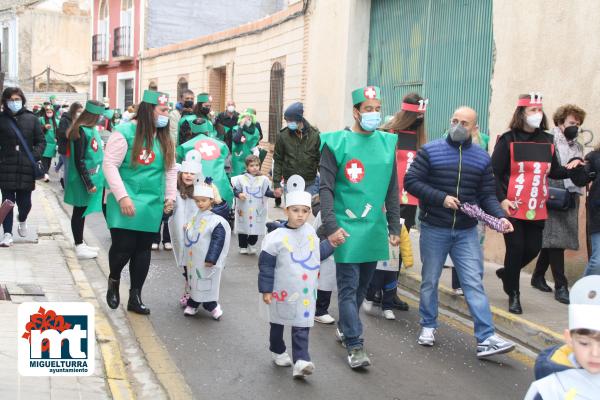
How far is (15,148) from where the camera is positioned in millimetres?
9219

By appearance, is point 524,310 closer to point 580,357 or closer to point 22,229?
point 580,357

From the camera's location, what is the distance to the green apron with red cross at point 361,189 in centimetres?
539

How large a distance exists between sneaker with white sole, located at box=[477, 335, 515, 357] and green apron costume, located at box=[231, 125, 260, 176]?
24.7ft

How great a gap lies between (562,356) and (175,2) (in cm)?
3151

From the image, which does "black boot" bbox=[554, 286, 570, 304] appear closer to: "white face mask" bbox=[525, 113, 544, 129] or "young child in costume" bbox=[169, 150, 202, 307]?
"white face mask" bbox=[525, 113, 544, 129]

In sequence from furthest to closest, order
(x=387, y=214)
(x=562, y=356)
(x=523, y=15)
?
(x=523, y=15), (x=387, y=214), (x=562, y=356)

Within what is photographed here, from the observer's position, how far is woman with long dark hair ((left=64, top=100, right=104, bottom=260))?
8.70 meters

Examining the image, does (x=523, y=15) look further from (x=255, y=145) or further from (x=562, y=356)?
(x=562, y=356)

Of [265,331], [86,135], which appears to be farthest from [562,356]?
[86,135]

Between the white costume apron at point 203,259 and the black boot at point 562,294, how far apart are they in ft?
11.0

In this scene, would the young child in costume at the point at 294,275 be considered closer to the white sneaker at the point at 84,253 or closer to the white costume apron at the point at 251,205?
the white costume apron at the point at 251,205

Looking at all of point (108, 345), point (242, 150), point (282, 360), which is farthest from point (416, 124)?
point (242, 150)

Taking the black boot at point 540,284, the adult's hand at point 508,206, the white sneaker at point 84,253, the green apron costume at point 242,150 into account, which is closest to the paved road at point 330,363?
the adult's hand at point 508,206

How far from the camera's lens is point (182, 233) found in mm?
7297
